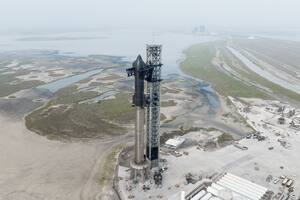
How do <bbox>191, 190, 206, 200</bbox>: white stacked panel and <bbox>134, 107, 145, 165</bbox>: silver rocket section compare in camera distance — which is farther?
<bbox>134, 107, 145, 165</bbox>: silver rocket section

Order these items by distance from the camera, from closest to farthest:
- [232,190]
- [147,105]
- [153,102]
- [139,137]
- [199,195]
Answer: [199,195]
[232,190]
[147,105]
[139,137]
[153,102]

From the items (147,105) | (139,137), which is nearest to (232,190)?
(139,137)

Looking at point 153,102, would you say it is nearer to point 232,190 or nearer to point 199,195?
point 199,195

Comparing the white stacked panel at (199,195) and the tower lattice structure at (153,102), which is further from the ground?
the tower lattice structure at (153,102)

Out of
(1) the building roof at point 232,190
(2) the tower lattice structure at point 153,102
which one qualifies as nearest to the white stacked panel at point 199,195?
(1) the building roof at point 232,190

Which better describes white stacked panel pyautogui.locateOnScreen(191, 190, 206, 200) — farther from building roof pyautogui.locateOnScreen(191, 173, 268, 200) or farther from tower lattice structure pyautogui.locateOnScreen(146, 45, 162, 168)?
tower lattice structure pyautogui.locateOnScreen(146, 45, 162, 168)

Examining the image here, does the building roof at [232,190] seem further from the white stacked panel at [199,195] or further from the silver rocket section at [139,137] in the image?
the silver rocket section at [139,137]

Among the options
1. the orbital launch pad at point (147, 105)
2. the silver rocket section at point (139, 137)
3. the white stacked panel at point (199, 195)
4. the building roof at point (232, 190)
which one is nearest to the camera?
the white stacked panel at point (199, 195)

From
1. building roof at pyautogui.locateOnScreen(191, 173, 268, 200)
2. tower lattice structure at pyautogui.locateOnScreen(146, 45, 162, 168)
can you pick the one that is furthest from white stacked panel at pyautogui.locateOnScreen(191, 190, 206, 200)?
tower lattice structure at pyautogui.locateOnScreen(146, 45, 162, 168)
